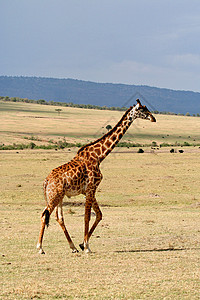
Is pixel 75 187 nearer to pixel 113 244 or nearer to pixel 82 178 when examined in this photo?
pixel 82 178

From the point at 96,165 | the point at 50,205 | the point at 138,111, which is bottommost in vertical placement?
the point at 50,205

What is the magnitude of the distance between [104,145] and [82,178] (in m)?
1.35

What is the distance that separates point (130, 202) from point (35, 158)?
2709 centimetres

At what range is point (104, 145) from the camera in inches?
547

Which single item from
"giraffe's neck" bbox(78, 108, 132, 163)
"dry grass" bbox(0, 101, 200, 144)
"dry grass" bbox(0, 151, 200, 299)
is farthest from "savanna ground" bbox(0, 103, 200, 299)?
"dry grass" bbox(0, 101, 200, 144)

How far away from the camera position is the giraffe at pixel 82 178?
1245 centimetres

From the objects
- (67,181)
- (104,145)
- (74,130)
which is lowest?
(67,181)

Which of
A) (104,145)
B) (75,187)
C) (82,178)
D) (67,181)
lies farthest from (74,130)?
(67,181)

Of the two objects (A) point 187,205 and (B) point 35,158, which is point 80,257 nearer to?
(A) point 187,205

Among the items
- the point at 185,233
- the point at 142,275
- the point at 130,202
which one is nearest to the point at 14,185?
the point at 130,202

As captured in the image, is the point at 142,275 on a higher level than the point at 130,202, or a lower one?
lower

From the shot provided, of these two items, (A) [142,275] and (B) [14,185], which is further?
(B) [14,185]

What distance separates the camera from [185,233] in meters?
15.7

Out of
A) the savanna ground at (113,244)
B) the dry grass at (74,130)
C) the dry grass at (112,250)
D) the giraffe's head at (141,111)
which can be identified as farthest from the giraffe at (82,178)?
the dry grass at (74,130)
